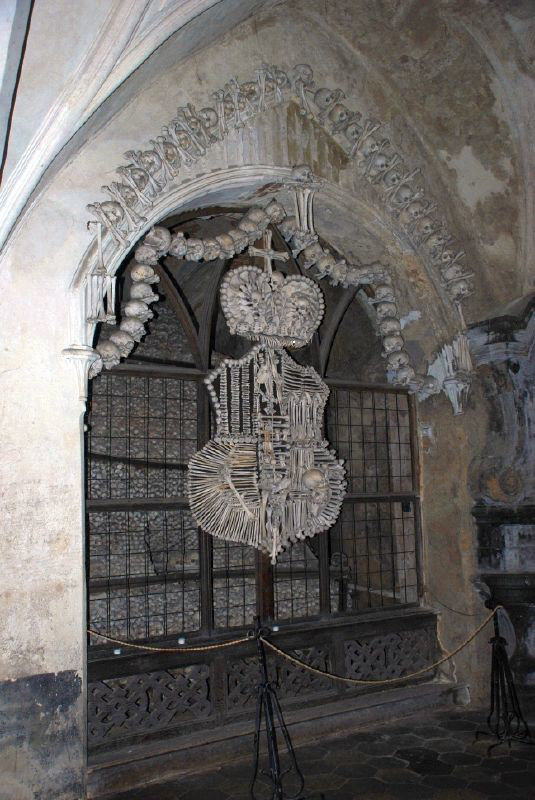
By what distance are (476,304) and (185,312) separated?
2.74 meters

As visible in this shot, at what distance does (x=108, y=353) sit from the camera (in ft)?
15.1

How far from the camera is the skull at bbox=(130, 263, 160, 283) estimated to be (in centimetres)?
473

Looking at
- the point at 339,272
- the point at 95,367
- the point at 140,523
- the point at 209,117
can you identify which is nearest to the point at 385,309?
the point at 339,272

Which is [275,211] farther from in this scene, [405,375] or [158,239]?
[405,375]

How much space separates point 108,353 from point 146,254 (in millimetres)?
755

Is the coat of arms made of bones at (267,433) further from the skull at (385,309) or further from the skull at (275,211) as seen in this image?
the skull at (385,309)

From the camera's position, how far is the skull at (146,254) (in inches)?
188

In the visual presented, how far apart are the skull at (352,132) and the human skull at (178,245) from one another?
72.2 inches

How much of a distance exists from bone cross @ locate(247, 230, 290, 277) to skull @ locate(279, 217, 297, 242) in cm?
11

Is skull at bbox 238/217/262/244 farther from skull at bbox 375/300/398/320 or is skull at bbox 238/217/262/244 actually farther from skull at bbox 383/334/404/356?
skull at bbox 383/334/404/356

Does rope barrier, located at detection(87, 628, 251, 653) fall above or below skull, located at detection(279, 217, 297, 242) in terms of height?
below

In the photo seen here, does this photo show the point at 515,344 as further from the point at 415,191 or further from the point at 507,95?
the point at 507,95

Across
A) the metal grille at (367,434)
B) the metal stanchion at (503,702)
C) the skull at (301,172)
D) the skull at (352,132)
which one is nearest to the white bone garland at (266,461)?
the skull at (301,172)

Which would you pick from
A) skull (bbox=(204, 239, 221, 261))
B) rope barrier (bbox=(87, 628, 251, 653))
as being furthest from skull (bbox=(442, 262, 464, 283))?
A: rope barrier (bbox=(87, 628, 251, 653))
